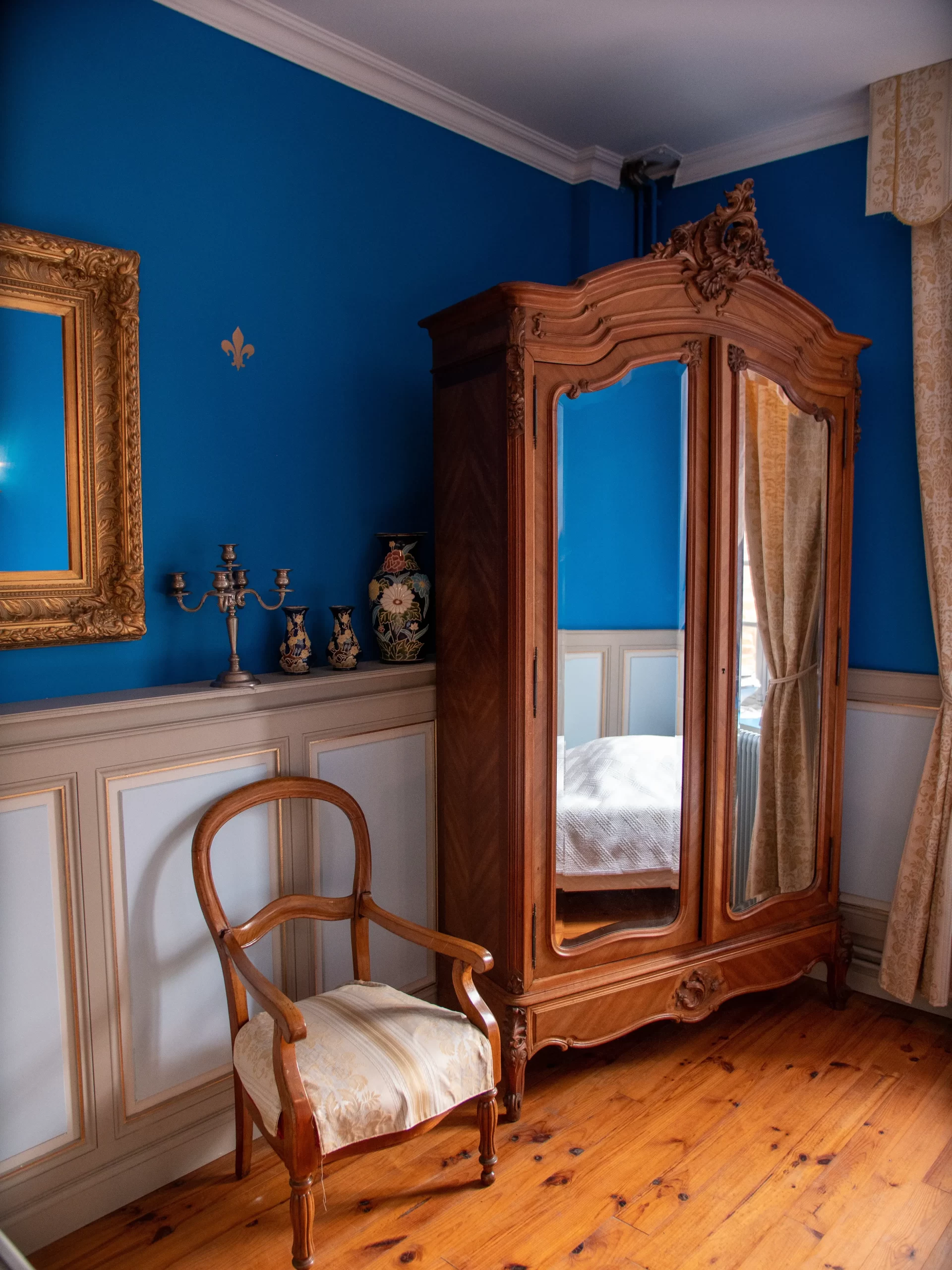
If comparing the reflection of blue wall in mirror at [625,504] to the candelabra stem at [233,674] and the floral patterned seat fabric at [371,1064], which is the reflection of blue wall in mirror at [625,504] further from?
the floral patterned seat fabric at [371,1064]

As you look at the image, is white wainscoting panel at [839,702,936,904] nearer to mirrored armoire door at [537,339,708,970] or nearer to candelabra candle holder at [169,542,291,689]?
mirrored armoire door at [537,339,708,970]

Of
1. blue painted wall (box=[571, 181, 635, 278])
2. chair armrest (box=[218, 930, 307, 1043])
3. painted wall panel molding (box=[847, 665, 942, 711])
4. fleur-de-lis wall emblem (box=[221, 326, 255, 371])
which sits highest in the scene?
blue painted wall (box=[571, 181, 635, 278])

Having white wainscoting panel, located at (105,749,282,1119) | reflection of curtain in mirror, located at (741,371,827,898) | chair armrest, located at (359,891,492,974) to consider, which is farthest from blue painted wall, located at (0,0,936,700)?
chair armrest, located at (359,891,492,974)

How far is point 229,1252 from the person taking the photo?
1.78 metres

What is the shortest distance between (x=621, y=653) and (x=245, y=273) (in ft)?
4.30

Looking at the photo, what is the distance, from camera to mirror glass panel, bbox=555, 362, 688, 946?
218cm

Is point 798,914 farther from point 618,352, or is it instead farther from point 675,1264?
point 618,352

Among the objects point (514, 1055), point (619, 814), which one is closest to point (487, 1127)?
point (514, 1055)

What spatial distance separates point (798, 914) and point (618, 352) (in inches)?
65.6

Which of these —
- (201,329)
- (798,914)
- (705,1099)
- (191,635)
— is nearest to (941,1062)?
(798,914)

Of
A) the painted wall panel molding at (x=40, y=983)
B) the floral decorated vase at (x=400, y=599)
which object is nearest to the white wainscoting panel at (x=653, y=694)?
the floral decorated vase at (x=400, y=599)

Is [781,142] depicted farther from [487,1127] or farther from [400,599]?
[487,1127]

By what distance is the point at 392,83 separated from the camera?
2.50m

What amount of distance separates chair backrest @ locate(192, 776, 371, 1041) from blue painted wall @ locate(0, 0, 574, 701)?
0.36 metres
